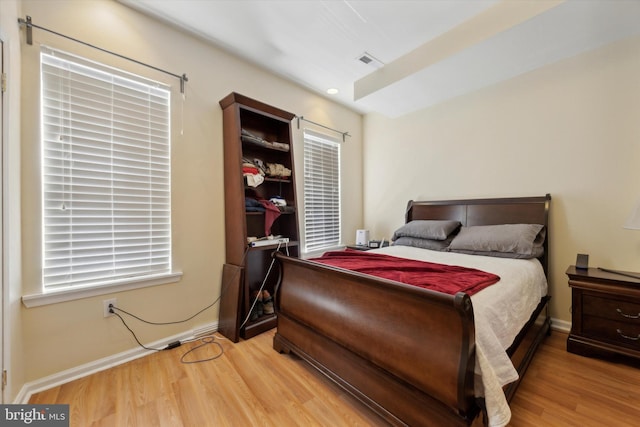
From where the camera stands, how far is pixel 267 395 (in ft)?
5.31

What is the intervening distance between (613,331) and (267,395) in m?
2.52

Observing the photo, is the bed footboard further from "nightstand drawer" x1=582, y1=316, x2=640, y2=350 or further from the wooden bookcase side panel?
"nightstand drawer" x1=582, y1=316, x2=640, y2=350

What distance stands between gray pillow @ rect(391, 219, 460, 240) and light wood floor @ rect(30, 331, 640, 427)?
4.11 feet

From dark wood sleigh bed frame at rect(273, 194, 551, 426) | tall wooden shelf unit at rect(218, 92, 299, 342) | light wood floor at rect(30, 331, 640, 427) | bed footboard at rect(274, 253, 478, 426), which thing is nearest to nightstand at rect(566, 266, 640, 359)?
light wood floor at rect(30, 331, 640, 427)

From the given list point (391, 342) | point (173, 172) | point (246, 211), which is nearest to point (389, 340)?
point (391, 342)

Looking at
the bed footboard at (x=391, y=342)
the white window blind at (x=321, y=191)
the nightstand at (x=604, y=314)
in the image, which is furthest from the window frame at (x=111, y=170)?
the nightstand at (x=604, y=314)

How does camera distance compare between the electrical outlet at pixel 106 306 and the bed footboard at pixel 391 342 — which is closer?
the bed footboard at pixel 391 342

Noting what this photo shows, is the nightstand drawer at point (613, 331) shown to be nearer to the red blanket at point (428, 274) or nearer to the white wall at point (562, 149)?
the white wall at point (562, 149)

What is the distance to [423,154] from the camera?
137 inches

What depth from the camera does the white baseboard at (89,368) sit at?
1.61 m

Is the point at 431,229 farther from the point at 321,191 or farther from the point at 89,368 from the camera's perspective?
the point at 89,368

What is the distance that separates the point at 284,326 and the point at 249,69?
2.58 meters

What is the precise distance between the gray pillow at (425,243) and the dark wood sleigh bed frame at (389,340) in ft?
2.99

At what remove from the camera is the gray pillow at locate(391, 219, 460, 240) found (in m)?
2.82
